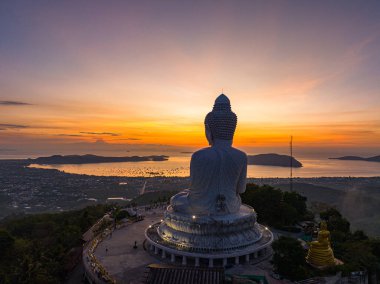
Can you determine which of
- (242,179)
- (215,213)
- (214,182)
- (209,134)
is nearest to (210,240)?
(215,213)

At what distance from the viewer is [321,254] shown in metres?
25.4

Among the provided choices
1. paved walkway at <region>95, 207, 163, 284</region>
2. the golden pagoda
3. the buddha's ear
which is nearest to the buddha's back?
→ the buddha's ear

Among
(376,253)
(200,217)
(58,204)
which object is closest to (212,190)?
(200,217)

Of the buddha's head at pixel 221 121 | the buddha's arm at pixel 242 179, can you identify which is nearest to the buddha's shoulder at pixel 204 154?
the buddha's head at pixel 221 121

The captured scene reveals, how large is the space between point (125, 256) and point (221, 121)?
45.9ft

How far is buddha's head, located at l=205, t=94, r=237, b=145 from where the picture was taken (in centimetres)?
3012

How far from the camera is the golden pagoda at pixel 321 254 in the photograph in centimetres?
2520

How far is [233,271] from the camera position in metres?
23.9

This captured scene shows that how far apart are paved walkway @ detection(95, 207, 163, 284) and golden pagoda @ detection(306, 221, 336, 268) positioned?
1208cm

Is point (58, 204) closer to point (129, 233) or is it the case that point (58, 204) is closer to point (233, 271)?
point (129, 233)

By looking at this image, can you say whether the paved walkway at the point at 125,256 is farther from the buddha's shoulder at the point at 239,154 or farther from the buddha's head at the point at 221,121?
the buddha's head at the point at 221,121

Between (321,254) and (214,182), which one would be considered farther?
(214,182)

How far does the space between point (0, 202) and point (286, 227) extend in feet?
229

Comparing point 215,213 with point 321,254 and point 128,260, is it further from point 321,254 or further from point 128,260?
point 321,254
